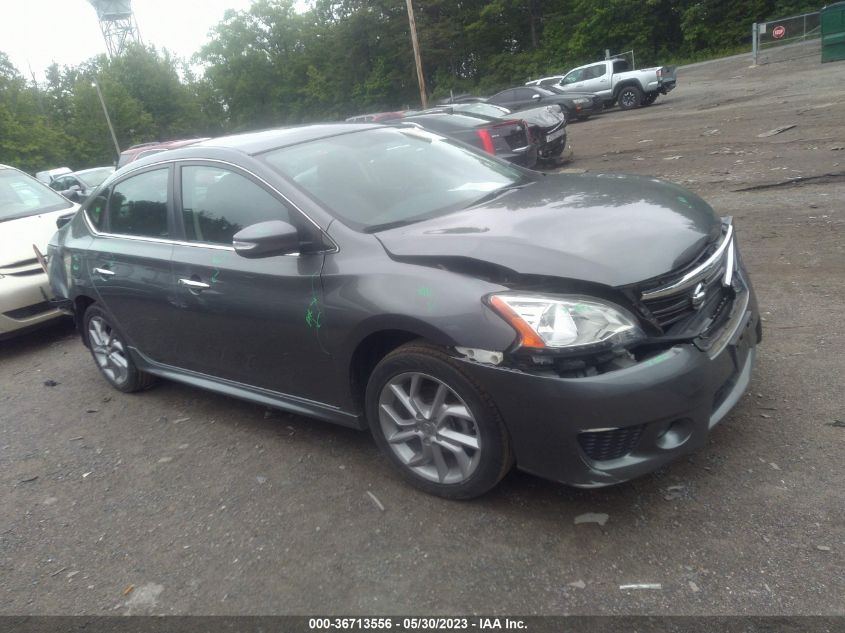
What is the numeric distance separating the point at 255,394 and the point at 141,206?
5.24ft

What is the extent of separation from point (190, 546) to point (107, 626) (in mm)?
512

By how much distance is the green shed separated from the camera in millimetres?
23078

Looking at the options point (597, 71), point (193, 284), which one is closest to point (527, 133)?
point (193, 284)

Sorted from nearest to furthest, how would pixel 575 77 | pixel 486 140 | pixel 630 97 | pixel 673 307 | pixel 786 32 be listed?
pixel 673 307, pixel 486 140, pixel 630 97, pixel 575 77, pixel 786 32

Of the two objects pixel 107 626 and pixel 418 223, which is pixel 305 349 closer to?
pixel 418 223

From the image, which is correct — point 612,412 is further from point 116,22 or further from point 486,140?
point 116,22

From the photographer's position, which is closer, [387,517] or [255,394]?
[387,517]

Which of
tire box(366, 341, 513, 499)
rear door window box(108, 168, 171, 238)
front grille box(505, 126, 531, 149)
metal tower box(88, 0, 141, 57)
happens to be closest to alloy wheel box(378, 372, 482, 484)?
tire box(366, 341, 513, 499)

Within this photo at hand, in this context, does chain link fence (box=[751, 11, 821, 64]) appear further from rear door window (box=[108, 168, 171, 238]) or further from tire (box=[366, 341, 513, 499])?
tire (box=[366, 341, 513, 499])

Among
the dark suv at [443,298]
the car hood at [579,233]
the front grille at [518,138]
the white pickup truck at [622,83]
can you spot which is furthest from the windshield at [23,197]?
the white pickup truck at [622,83]

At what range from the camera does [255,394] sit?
413 centimetres

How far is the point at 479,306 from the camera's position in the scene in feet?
9.67

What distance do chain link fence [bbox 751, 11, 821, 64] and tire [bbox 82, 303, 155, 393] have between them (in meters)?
30.1

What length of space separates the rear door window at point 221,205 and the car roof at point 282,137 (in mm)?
200
